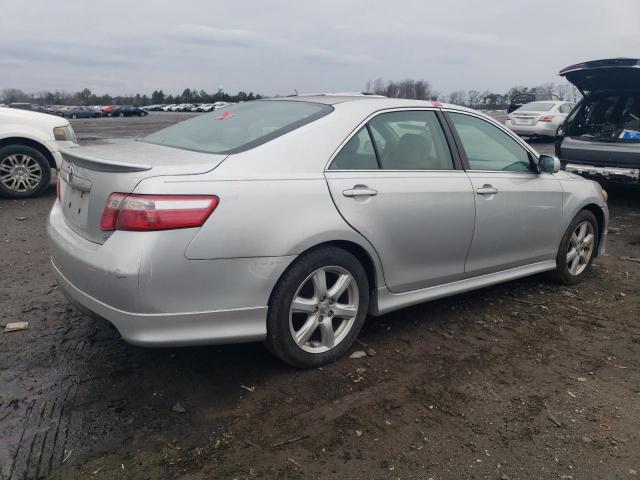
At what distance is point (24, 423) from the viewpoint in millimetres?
2738

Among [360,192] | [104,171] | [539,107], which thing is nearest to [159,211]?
[104,171]

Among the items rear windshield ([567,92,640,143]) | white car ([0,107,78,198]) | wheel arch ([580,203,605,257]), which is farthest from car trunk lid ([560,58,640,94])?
white car ([0,107,78,198])

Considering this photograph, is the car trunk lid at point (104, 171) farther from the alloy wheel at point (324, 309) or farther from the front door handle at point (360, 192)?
the alloy wheel at point (324, 309)

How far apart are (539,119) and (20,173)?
15.0m

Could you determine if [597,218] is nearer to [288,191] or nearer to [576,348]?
[576,348]

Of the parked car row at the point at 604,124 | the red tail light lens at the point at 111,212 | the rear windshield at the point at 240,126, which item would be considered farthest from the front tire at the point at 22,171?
the parked car row at the point at 604,124

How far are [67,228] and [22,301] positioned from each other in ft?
4.59

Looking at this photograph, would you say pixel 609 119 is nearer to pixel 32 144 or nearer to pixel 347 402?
pixel 347 402

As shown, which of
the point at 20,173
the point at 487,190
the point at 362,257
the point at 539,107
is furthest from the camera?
the point at 539,107

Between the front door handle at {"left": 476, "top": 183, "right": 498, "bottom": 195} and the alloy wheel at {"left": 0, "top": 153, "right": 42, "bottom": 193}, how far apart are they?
6639 mm

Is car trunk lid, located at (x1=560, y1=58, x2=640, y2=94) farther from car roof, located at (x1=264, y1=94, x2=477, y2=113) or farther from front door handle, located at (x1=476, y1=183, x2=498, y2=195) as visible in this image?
front door handle, located at (x1=476, y1=183, x2=498, y2=195)

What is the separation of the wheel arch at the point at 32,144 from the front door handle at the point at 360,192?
6.43 metres

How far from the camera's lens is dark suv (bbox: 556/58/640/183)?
309 inches

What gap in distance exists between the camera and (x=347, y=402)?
2980 mm
